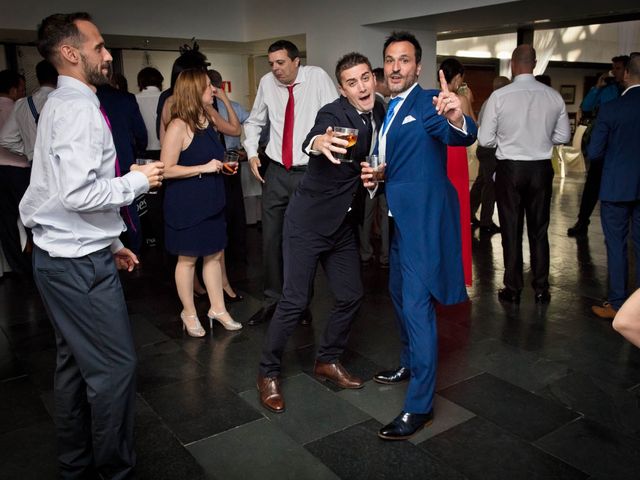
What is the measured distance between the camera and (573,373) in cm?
309

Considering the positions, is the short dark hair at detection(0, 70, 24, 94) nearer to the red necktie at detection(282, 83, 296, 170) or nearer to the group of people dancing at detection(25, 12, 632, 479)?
the group of people dancing at detection(25, 12, 632, 479)

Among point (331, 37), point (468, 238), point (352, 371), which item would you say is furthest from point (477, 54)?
point (352, 371)

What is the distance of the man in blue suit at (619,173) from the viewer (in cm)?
373

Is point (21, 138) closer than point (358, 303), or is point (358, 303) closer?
point (358, 303)

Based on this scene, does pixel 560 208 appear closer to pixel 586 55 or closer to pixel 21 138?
pixel 586 55

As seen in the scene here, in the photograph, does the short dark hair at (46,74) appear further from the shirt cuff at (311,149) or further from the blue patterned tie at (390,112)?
the blue patterned tie at (390,112)

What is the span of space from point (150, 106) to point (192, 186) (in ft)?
8.01

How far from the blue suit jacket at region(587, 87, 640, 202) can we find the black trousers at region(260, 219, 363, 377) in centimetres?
200

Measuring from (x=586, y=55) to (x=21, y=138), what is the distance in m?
10.1

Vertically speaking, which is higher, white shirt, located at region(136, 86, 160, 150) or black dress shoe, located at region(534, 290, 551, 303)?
white shirt, located at region(136, 86, 160, 150)

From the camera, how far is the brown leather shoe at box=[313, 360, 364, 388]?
296 cm

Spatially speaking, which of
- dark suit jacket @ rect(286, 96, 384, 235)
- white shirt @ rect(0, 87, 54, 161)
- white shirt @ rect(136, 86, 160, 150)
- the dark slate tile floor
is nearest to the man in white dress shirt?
white shirt @ rect(0, 87, 54, 161)

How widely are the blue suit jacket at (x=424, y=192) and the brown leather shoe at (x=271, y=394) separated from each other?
35.8 inches

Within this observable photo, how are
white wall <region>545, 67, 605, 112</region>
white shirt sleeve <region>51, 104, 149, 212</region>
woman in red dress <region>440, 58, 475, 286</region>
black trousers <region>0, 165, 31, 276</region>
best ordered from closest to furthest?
1. white shirt sleeve <region>51, 104, 149, 212</region>
2. woman in red dress <region>440, 58, 475, 286</region>
3. black trousers <region>0, 165, 31, 276</region>
4. white wall <region>545, 67, 605, 112</region>
